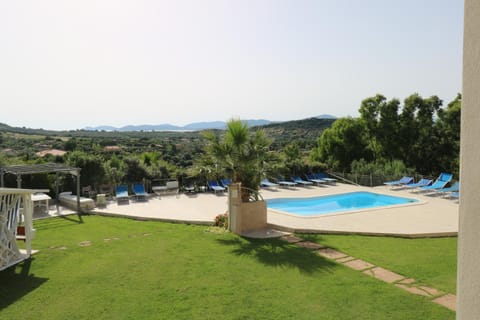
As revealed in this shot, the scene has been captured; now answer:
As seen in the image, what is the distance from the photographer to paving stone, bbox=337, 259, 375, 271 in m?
6.88

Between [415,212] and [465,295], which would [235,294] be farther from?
[415,212]

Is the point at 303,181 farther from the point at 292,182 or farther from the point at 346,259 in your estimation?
the point at 346,259

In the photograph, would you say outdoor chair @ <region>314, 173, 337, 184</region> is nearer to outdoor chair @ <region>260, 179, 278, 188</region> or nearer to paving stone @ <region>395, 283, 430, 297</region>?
outdoor chair @ <region>260, 179, 278, 188</region>

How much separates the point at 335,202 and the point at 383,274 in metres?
10.6

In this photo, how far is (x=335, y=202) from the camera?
664 inches

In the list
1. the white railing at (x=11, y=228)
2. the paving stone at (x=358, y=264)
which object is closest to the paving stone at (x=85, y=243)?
the white railing at (x=11, y=228)

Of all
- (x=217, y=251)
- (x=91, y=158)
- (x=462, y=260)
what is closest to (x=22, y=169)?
(x=91, y=158)

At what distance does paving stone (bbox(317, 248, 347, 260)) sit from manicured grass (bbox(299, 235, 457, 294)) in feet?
0.79

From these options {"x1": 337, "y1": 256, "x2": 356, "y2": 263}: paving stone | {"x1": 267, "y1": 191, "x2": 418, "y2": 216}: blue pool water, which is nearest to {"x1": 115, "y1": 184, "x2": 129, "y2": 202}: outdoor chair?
{"x1": 267, "y1": 191, "x2": 418, "y2": 216}: blue pool water

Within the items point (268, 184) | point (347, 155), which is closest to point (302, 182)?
point (268, 184)

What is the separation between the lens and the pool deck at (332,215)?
9977 millimetres

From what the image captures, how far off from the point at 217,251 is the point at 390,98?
75.2 feet

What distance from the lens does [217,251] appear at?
8.18 metres

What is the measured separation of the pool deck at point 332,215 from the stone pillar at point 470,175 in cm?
871
